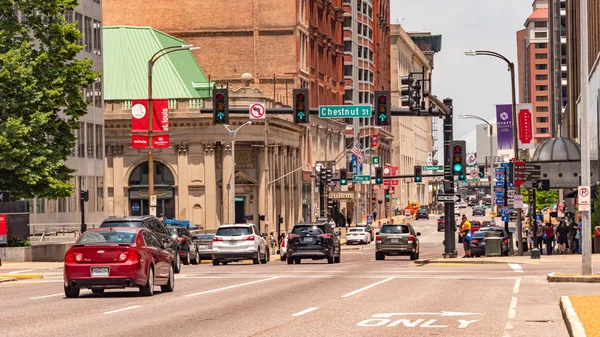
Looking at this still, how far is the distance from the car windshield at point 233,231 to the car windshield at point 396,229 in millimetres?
8220

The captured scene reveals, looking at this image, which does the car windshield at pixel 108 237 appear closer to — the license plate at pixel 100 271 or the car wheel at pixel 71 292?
the license plate at pixel 100 271

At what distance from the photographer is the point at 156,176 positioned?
3853 inches

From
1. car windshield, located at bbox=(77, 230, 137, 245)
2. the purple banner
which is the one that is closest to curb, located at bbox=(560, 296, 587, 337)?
car windshield, located at bbox=(77, 230, 137, 245)

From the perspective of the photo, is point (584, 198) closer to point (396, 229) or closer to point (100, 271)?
point (100, 271)

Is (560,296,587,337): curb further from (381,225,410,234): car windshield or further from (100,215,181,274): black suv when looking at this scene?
(381,225,410,234): car windshield

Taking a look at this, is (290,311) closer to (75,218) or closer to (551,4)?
(75,218)

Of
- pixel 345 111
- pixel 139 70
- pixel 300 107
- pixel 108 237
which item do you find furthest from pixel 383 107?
pixel 139 70

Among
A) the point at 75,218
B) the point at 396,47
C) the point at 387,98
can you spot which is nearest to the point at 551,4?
the point at 396,47

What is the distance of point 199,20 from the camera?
10900cm

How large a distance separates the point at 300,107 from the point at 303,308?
24374mm

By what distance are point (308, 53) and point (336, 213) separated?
22.7 m

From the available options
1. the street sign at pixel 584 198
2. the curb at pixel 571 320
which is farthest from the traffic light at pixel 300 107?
the curb at pixel 571 320

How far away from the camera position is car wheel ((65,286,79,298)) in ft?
83.2

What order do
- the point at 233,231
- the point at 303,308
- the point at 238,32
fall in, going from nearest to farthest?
the point at 303,308 → the point at 233,231 → the point at 238,32
